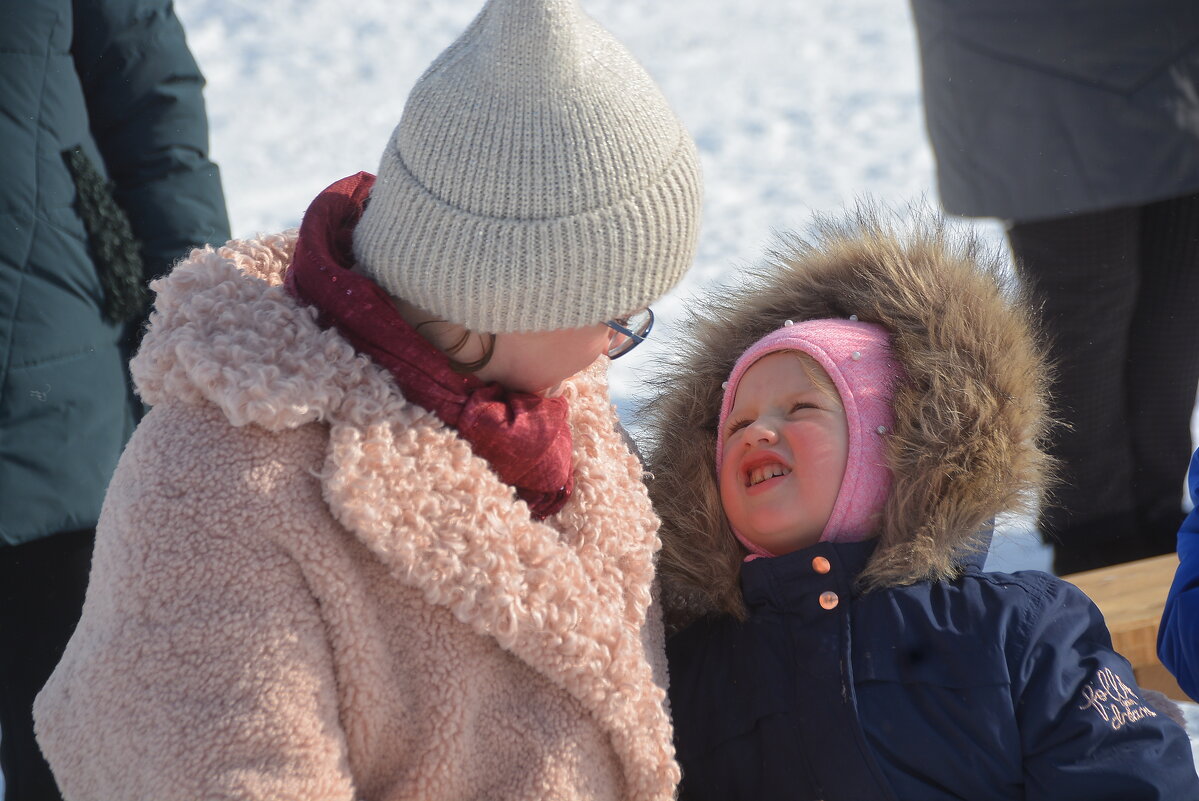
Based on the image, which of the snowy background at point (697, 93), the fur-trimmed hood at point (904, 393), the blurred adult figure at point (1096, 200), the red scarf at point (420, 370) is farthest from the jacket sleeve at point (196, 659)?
the snowy background at point (697, 93)

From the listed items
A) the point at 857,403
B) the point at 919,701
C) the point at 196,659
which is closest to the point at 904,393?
the point at 857,403

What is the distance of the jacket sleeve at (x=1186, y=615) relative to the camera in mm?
1456

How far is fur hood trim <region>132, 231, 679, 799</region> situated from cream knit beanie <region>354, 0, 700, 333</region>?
0.12 metres

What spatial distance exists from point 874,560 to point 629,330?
50 centimetres

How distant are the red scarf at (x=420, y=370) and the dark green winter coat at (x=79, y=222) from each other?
25.9 inches

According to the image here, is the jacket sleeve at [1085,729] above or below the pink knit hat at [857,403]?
below

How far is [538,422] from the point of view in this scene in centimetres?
120

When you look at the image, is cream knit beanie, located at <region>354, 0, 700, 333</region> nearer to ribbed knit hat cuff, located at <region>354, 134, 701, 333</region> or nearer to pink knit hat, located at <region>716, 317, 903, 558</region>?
ribbed knit hat cuff, located at <region>354, 134, 701, 333</region>

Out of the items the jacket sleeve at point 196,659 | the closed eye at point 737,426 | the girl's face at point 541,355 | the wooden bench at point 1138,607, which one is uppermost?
the girl's face at point 541,355

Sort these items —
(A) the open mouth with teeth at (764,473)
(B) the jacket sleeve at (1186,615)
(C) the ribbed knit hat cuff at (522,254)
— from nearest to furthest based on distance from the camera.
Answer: (C) the ribbed knit hat cuff at (522,254) < (B) the jacket sleeve at (1186,615) < (A) the open mouth with teeth at (764,473)

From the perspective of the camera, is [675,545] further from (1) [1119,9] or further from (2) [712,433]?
(1) [1119,9]

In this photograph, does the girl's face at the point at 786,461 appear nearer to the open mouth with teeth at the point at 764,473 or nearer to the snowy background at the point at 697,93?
the open mouth with teeth at the point at 764,473

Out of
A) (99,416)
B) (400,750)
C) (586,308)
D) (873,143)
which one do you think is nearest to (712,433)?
(586,308)

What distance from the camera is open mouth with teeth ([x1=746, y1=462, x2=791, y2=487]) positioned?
5.11 feet
